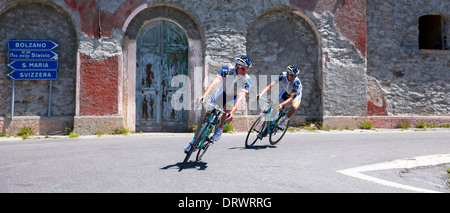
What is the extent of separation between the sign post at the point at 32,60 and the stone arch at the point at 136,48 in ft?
6.54

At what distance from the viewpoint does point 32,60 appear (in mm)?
10195

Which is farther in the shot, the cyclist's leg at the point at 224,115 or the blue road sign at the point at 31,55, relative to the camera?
the blue road sign at the point at 31,55

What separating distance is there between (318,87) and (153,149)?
269 inches

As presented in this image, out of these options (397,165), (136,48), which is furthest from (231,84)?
(136,48)

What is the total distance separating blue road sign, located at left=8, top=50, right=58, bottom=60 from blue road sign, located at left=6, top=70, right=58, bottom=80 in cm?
39

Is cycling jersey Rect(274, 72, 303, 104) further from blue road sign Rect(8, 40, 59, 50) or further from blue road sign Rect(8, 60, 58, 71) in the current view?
blue road sign Rect(8, 40, 59, 50)

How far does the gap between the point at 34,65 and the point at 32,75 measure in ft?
0.94

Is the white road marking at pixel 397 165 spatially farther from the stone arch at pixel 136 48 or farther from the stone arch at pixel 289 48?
the stone arch at pixel 136 48

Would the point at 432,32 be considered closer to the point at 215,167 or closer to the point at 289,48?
the point at 289,48

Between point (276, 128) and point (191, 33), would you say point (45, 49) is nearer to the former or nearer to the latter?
point (191, 33)

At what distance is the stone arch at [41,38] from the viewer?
33.6 ft

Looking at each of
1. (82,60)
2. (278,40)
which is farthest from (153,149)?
(278,40)

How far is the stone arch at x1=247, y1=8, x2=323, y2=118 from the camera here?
11.7 m

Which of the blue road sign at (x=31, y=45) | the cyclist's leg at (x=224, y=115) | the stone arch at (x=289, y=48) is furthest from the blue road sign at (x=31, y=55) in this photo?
the cyclist's leg at (x=224, y=115)
